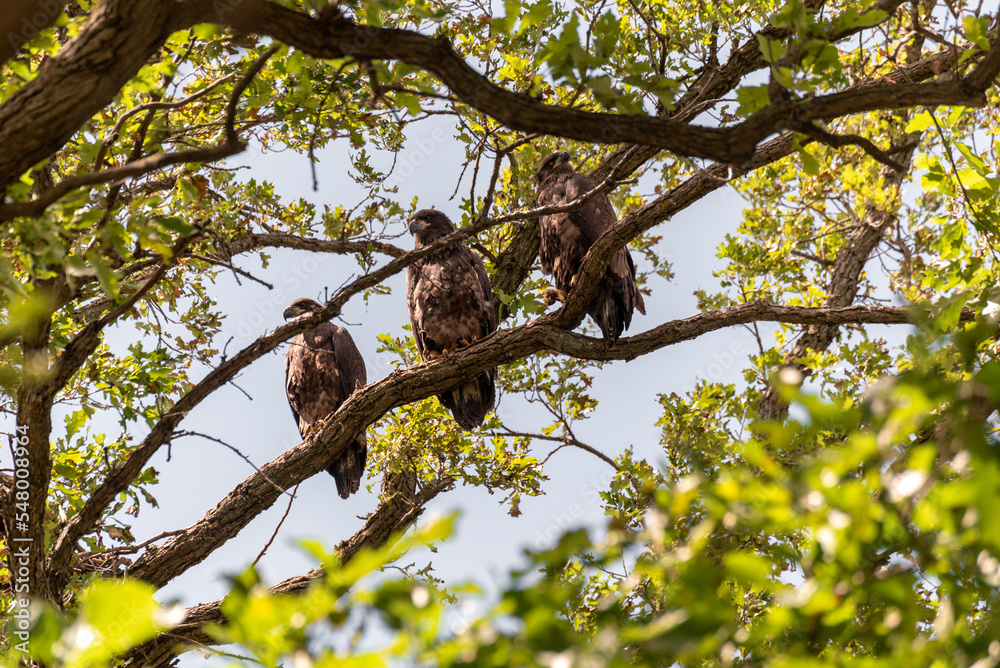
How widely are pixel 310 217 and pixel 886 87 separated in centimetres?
444

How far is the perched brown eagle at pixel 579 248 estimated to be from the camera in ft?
16.2

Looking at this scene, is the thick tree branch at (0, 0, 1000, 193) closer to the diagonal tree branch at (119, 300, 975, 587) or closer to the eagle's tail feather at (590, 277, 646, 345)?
the diagonal tree branch at (119, 300, 975, 587)

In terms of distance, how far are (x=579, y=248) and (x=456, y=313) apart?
1.09 meters

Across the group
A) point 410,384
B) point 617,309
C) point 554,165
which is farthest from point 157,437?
point 554,165

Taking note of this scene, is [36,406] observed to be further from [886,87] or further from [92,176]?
[886,87]

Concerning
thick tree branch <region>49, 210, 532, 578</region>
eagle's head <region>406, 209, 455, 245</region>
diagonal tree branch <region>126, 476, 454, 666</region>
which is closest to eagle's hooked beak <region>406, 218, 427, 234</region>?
eagle's head <region>406, 209, 455, 245</region>

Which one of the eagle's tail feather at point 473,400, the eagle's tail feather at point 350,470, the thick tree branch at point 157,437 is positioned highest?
the eagle's tail feather at point 473,400

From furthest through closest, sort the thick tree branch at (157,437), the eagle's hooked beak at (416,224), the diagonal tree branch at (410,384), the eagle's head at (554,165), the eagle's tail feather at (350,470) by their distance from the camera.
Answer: the eagle's hooked beak at (416,224) → the eagle's tail feather at (350,470) → the eagle's head at (554,165) → the diagonal tree branch at (410,384) → the thick tree branch at (157,437)

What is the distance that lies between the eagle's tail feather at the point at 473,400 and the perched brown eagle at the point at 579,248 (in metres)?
0.85

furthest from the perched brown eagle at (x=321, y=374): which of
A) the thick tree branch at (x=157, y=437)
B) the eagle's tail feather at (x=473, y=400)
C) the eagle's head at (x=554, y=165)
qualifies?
the thick tree branch at (x=157, y=437)

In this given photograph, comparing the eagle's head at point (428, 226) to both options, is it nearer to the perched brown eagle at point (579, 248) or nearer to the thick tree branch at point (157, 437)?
the perched brown eagle at point (579, 248)

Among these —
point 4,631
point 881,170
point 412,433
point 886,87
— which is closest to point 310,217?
point 412,433

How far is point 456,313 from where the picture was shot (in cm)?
562

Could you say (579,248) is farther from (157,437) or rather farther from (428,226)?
(157,437)
